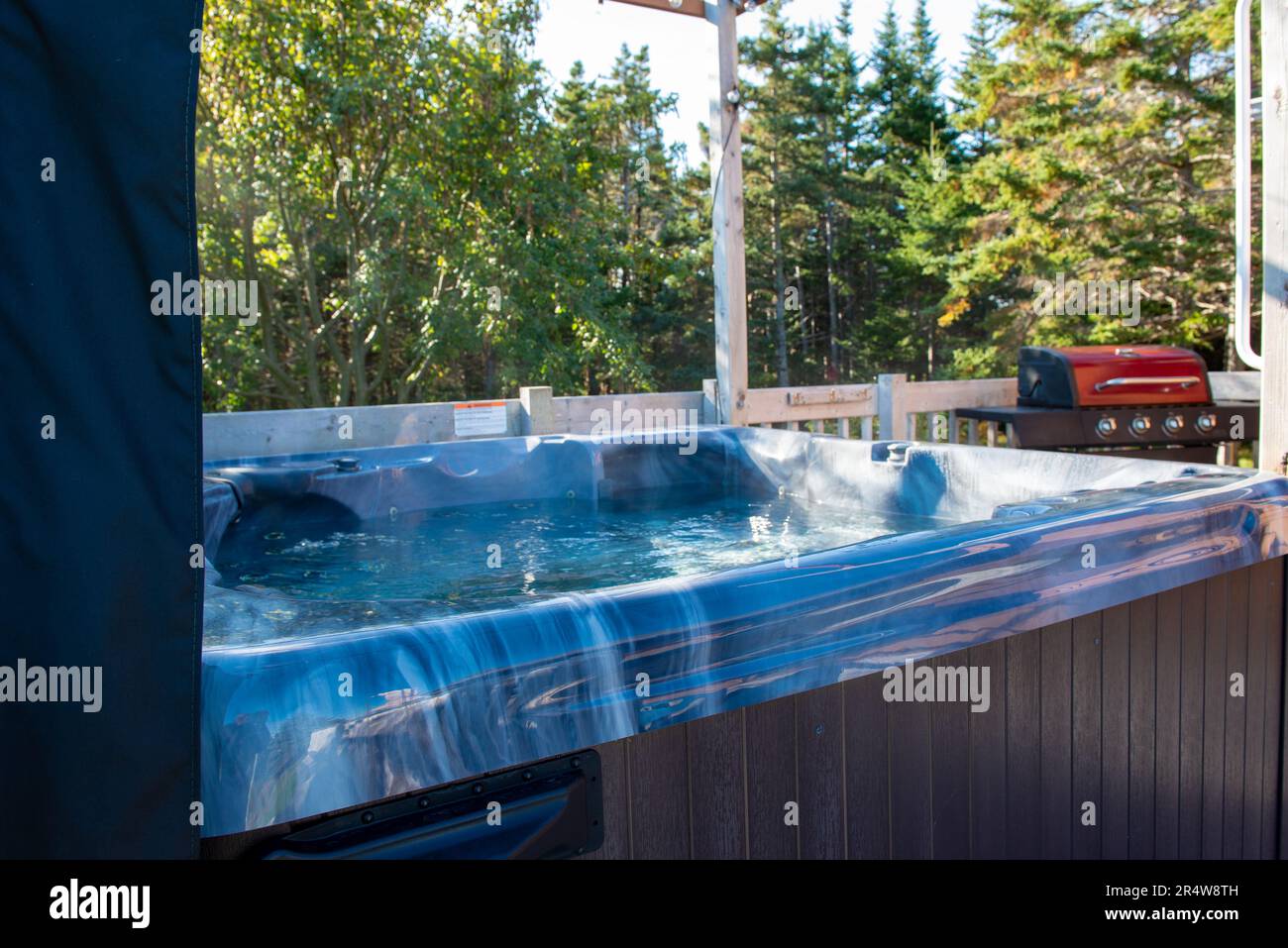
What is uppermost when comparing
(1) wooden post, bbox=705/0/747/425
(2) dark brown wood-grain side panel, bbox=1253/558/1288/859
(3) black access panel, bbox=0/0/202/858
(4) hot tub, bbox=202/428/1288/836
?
(1) wooden post, bbox=705/0/747/425

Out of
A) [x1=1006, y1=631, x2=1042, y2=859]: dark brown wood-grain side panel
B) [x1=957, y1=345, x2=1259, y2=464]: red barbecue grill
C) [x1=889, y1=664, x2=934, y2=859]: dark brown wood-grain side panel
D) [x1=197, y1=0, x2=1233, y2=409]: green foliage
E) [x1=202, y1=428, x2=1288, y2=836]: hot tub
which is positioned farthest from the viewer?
[x1=197, y1=0, x2=1233, y2=409]: green foliage

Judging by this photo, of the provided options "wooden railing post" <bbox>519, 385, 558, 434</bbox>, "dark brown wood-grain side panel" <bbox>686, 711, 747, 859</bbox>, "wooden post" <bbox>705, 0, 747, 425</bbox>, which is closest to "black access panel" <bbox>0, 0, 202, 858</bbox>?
"dark brown wood-grain side panel" <bbox>686, 711, 747, 859</bbox>

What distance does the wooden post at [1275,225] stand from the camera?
6.94ft

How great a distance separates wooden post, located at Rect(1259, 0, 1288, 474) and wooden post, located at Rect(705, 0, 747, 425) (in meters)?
2.11

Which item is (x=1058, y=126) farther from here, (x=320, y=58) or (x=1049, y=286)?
(x=320, y=58)

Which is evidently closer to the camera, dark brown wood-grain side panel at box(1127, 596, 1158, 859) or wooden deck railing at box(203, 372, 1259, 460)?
dark brown wood-grain side panel at box(1127, 596, 1158, 859)

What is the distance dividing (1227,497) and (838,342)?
16.1 m

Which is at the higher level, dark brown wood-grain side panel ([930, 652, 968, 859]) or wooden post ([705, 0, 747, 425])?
wooden post ([705, 0, 747, 425])

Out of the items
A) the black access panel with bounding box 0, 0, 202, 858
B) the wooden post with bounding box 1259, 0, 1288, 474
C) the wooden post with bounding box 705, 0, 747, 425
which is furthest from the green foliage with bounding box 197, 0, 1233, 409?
the black access panel with bounding box 0, 0, 202, 858

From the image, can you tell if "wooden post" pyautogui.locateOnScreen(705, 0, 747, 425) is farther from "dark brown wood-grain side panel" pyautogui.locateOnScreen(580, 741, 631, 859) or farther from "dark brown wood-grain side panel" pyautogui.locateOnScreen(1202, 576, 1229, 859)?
"dark brown wood-grain side panel" pyautogui.locateOnScreen(580, 741, 631, 859)

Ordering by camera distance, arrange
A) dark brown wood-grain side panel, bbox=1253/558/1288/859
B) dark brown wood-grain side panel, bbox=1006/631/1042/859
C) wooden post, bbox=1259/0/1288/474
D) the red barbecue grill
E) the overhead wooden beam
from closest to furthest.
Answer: dark brown wood-grain side panel, bbox=1006/631/1042/859
dark brown wood-grain side panel, bbox=1253/558/1288/859
wooden post, bbox=1259/0/1288/474
the overhead wooden beam
the red barbecue grill

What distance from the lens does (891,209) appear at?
653 inches

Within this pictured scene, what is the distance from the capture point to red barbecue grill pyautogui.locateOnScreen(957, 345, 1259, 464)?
3.90 metres

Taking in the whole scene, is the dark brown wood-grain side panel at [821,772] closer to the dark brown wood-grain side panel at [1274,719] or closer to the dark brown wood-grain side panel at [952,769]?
the dark brown wood-grain side panel at [952,769]
